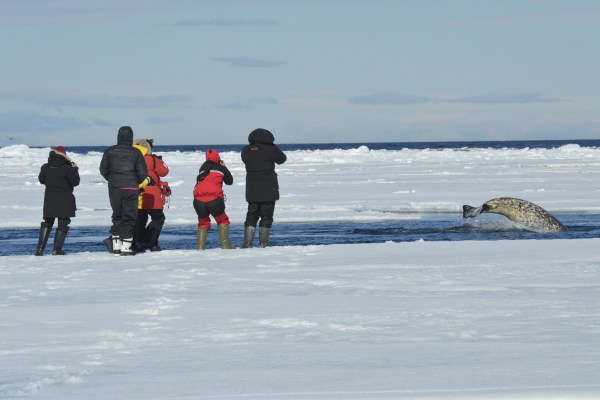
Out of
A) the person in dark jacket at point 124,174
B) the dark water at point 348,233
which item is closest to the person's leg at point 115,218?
the person in dark jacket at point 124,174

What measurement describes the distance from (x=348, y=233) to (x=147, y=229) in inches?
215

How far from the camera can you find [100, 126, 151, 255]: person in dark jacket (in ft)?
34.9

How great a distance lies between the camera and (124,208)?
10844 mm

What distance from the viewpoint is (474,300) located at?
7.35m

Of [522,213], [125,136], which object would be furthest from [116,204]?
[522,213]

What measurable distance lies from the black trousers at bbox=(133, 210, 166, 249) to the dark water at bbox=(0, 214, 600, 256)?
256 centimetres

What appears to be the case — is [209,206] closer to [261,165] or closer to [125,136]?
[261,165]

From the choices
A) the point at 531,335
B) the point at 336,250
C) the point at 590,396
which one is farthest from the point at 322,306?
the point at 336,250

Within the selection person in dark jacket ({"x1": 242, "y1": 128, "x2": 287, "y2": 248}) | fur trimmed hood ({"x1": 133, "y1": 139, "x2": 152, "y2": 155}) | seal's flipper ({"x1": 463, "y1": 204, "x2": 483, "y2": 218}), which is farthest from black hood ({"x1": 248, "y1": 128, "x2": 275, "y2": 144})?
seal's flipper ({"x1": 463, "y1": 204, "x2": 483, "y2": 218})

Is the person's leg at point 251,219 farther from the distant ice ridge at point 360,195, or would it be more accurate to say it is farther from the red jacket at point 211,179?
the distant ice ridge at point 360,195

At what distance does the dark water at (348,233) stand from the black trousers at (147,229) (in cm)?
256

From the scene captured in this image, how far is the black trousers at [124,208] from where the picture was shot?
1080 cm

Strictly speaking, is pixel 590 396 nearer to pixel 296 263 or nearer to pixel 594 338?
pixel 594 338

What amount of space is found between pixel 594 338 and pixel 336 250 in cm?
569
